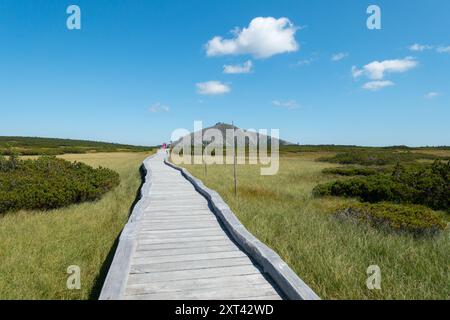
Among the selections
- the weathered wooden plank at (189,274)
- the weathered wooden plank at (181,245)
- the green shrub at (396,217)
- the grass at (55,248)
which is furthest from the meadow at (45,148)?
the green shrub at (396,217)

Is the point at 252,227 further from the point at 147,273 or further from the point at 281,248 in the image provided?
the point at 147,273

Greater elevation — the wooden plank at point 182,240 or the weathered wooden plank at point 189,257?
the wooden plank at point 182,240

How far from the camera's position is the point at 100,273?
15.7ft

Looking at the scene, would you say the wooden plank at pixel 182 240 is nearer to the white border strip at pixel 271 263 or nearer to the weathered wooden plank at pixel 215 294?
the white border strip at pixel 271 263

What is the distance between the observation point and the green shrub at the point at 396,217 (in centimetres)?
666

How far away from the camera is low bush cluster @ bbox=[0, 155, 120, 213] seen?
343 inches

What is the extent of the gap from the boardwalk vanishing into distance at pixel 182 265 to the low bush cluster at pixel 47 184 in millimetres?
3963

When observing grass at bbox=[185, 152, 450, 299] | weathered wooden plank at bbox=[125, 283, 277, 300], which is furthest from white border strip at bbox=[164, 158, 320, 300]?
grass at bbox=[185, 152, 450, 299]

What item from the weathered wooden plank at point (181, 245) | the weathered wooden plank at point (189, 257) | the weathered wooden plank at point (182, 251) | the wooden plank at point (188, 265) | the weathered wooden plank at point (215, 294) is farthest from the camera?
the weathered wooden plank at point (181, 245)

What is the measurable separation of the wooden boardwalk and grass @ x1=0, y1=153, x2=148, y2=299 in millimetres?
782

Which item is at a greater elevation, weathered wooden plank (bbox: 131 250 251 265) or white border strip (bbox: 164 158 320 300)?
white border strip (bbox: 164 158 320 300)

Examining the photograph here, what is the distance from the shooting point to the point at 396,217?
23.4ft

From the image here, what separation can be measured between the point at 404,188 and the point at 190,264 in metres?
10.1

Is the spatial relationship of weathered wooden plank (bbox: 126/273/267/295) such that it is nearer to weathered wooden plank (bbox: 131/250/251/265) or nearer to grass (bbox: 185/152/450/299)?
weathered wooden plank (bbox: 131/250/251/265)
